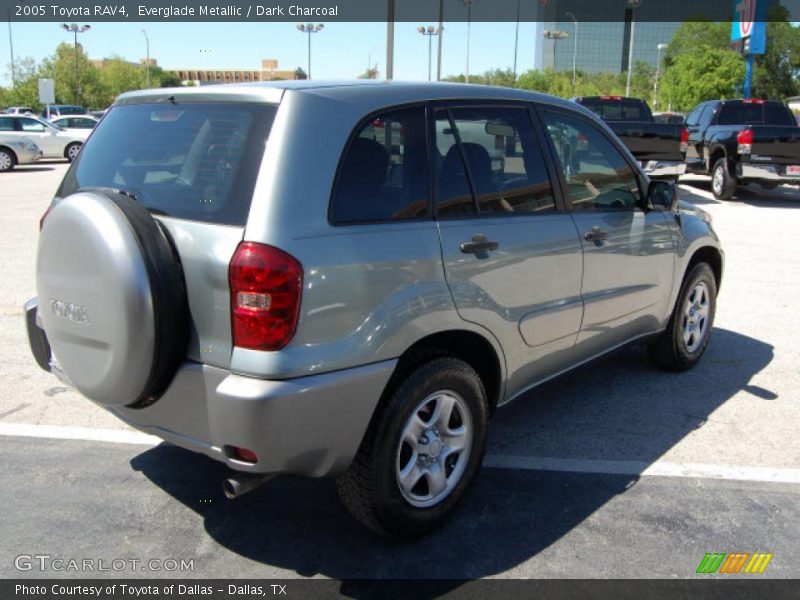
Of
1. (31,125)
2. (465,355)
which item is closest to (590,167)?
(465,355)

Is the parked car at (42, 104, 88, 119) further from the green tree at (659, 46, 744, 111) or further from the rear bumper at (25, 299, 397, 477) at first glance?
the rear bumper at (25, 299, 397, 477)

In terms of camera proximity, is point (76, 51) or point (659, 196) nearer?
point (659, 196)

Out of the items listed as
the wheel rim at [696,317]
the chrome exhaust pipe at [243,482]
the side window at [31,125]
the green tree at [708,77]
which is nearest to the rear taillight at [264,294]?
the chrome exhaust pipe at [243,482]

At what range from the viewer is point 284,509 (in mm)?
3334

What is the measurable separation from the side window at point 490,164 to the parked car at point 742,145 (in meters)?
12.2

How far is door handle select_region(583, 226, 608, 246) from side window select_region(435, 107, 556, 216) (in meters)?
0.27

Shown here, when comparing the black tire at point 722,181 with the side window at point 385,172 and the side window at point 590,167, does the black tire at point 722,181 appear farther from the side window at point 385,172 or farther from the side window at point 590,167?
the side window at point 385,172

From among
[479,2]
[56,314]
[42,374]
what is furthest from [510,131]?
[479,2]

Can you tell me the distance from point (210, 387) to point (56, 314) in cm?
77

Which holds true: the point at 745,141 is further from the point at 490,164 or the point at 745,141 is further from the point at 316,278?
the point at 316,278

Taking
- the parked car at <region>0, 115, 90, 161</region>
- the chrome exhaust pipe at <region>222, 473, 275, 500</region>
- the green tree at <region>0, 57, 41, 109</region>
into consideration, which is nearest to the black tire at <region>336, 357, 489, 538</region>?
the chrome exhaust pipe at <region>222, 473, 275, 500</region>

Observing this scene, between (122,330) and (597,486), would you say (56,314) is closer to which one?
(122,330)

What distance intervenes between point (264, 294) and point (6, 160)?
73.8 feet

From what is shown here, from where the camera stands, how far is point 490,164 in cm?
340
